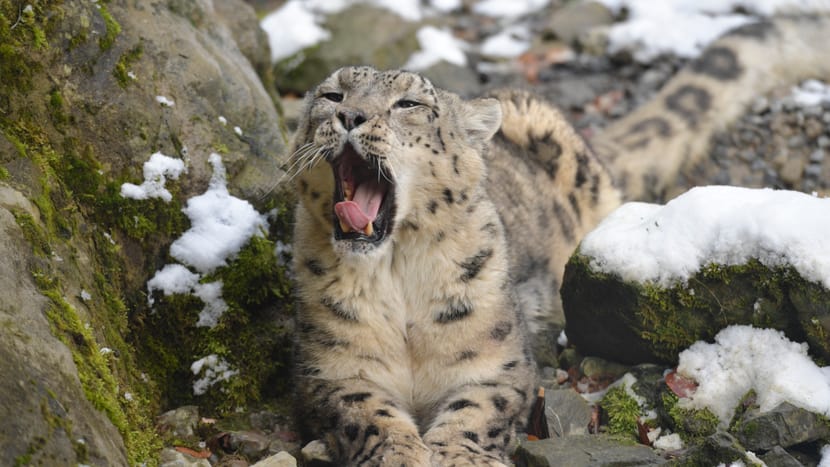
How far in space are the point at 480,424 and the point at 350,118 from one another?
173 centimetres

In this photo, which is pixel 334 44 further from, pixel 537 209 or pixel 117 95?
pixel 117 95

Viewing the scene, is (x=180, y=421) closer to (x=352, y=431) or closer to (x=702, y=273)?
(x=352, y=431)

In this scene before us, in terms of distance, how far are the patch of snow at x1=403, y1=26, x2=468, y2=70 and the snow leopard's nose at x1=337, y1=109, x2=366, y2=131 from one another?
21.1ft

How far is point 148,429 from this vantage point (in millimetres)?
4824

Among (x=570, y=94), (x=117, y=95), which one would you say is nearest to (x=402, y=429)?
(x=117, y=95)

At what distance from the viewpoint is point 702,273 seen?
5.16 metres

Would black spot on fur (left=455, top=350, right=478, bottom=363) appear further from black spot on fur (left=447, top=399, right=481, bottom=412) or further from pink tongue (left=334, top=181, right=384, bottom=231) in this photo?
pink tongue (left=334, top=181, right=384, bottom=231)

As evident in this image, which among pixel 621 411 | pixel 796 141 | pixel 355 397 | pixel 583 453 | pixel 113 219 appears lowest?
pixel 796 141

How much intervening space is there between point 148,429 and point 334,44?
7211mm

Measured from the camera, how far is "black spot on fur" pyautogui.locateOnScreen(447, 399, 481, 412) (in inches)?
203

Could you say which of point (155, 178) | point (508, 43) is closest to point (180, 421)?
point (155, 178)

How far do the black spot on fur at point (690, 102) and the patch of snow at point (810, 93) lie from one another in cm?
97

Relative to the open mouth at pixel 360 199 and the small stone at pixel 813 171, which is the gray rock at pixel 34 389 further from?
the small stone at pixel 813 171

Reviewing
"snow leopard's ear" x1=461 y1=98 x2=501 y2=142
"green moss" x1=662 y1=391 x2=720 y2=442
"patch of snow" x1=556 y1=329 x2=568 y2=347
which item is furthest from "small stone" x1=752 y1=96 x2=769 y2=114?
"green moss" x1=662 y1=391 x2=720 y2=442
